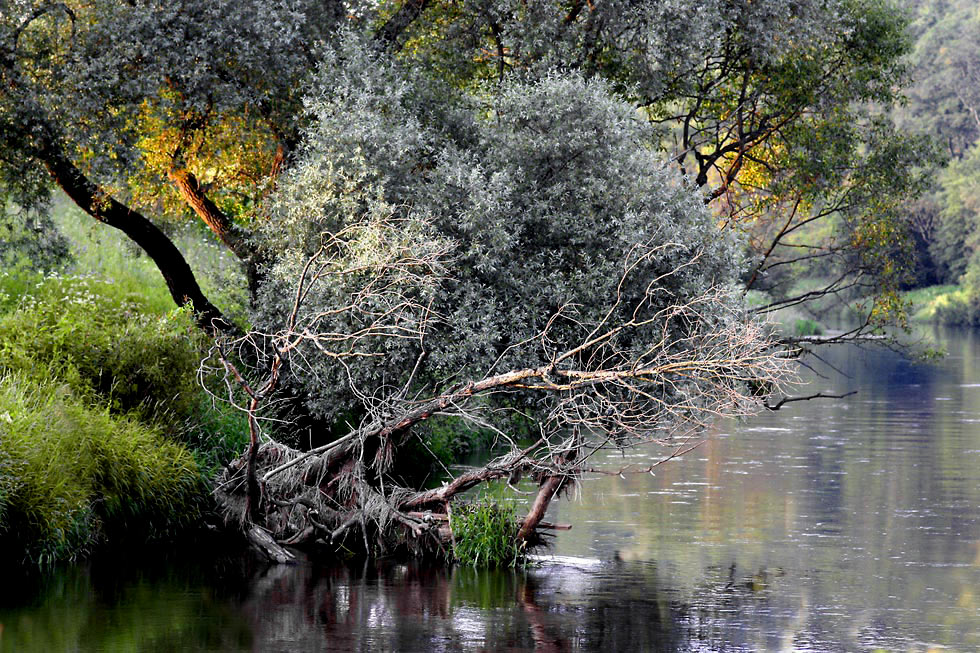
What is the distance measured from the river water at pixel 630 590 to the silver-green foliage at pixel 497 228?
3.40m

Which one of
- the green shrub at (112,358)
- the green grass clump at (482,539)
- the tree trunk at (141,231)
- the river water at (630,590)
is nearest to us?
the river water at (630,590)

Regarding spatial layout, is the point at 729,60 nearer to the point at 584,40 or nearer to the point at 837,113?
the point at 837,113

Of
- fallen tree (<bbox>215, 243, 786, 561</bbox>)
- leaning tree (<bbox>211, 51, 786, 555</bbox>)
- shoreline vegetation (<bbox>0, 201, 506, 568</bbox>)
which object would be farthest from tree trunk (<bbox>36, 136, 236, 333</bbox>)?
fallen tree (<bbox>215, 243, 786, 561</bbox>)

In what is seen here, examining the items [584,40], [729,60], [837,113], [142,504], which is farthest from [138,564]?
[837,113]

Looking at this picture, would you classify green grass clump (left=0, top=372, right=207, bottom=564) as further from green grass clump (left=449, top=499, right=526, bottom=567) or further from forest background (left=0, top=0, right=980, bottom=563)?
green grass clump (left=449, top=499, right=526, bottom=567)

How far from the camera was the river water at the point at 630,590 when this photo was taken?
14.9 meters

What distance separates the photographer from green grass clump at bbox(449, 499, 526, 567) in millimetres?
18859

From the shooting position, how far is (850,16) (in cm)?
3105

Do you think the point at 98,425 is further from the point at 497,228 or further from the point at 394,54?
the point at 394,54

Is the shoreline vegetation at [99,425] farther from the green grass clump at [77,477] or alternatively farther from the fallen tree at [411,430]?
the fallen tree at [411,430]

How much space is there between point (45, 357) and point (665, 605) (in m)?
10.6

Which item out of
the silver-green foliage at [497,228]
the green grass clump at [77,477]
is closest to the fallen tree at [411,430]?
the silver-green foliage at [497,228]

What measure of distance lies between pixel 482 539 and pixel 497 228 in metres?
4.73

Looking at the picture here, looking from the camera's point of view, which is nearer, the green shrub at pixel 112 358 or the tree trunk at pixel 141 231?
the green shrub at pixel 112 358
